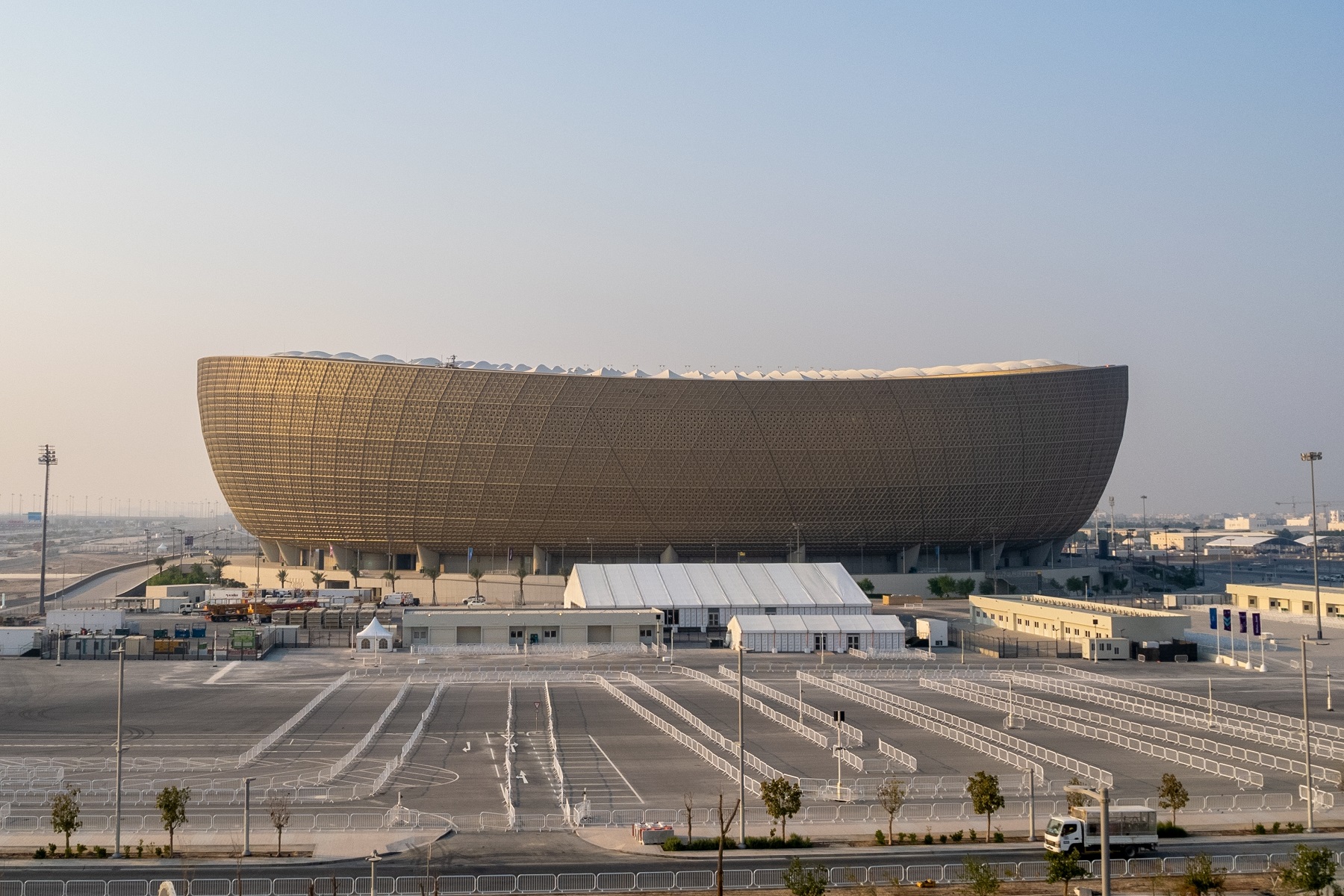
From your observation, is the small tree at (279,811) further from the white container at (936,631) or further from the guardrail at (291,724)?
the white container at (936,631)

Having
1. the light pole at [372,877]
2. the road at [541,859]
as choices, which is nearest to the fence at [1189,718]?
the road at [541,859]

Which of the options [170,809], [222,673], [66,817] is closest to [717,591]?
[222,673]

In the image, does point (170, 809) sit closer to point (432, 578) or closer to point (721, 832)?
point (721, 832)

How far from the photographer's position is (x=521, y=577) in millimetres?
114438

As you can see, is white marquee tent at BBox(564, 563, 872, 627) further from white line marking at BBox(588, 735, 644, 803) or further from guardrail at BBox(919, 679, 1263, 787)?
white line marking at BBox(588, 735, 644, 803)

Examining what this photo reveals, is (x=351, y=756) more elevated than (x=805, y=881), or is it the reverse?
(x=805, y=881)

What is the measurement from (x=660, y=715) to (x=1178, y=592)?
290ft

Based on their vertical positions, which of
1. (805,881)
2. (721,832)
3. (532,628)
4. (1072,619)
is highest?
(1072,619)

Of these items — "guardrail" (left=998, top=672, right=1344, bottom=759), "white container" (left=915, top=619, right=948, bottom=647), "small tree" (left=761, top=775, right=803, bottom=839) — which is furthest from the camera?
"white container" (left=915, top=619, right=948, bottom=647)

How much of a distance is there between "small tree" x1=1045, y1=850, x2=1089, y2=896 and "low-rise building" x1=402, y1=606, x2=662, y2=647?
50.7 m

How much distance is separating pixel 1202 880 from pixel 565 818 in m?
15.1

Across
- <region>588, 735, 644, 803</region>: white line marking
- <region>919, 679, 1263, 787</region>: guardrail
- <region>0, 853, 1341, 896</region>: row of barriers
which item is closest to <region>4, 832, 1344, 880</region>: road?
<region>0, 853, 1341, 896</region>: row of barriers

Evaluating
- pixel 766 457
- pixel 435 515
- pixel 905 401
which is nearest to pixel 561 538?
pixel 435 515

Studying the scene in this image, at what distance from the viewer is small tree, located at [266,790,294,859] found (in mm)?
29250
